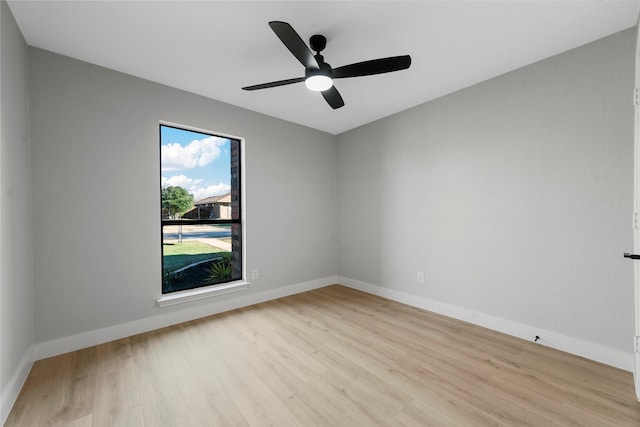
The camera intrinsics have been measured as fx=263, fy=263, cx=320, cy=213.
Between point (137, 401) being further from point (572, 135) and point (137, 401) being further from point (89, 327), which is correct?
point (572, 135)

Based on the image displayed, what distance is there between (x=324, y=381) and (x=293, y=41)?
7.31 feet

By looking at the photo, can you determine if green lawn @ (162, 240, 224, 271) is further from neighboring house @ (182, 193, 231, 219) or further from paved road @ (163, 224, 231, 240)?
neighboring house @ (182, 193, 231, 219)

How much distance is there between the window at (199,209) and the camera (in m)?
2.89

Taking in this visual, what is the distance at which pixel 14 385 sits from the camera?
1658 millimetres

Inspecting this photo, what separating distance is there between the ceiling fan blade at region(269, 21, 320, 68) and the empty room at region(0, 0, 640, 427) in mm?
12

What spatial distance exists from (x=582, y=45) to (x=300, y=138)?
301cm

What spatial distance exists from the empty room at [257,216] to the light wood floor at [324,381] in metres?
0.02

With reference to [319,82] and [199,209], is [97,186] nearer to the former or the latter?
[199,209]

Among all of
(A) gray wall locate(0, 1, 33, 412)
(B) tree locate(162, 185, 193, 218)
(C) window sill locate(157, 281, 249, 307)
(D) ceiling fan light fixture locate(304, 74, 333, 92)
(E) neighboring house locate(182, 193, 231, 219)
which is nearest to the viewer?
(A) gray wall locate(0, 1, 33, 412)

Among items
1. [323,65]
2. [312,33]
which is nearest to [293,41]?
[323,65]

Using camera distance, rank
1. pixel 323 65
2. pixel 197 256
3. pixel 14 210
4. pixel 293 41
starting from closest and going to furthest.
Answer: pixel 293 41
pixel 14 210
pixel 323 65
pixel 197 256

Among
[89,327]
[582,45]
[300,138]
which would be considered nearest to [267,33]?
[300,138]

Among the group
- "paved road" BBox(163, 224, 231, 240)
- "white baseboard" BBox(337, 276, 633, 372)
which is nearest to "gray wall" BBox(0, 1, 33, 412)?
"paved road" BBox(163, 224, 231, 240)

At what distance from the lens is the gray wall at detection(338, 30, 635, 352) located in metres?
1.99
